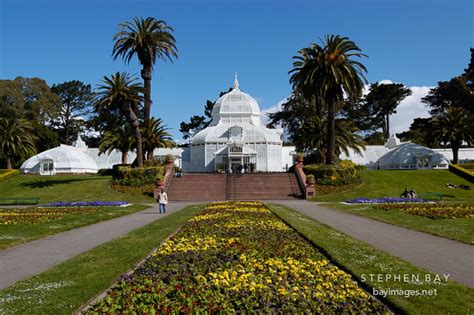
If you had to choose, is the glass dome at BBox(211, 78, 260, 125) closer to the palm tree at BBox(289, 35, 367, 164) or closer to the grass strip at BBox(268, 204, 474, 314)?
the palm tree at BBox(289, 35, 367, 164)

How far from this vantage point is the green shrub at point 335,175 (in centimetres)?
3947

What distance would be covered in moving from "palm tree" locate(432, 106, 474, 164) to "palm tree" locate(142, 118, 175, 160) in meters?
31.5

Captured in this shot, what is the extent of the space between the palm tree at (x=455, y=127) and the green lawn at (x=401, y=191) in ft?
20.6

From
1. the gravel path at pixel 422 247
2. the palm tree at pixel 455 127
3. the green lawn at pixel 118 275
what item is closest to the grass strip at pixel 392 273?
the green lawn at pixel 118 275

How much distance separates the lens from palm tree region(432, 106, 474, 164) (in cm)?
5009

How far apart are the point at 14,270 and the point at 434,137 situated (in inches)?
2019

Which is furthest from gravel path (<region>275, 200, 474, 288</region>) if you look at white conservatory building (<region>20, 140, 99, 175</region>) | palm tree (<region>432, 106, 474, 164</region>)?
white conservatory building (<region>20, 140, 99, 175</region>)

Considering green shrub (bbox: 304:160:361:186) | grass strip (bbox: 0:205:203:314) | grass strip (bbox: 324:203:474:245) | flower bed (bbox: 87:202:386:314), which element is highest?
green shrub (bbox: 304:160:361:186)

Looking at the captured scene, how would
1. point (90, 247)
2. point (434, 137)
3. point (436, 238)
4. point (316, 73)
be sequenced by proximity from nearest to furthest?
point (90, 247), point (436, 238), point (316, 73), point (434, 137)

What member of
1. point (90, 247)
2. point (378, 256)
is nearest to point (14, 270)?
point (90, 247)

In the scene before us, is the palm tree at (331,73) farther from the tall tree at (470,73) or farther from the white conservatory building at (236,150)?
the tall tree at (470,73)

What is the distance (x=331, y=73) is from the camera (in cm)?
3950

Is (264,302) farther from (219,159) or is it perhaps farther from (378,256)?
(219,159)

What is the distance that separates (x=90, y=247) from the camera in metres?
12.7
